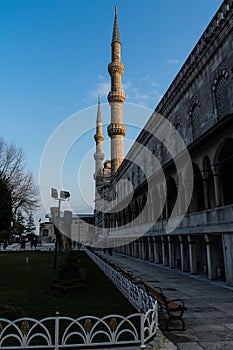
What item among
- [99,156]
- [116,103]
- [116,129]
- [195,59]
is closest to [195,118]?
[195,59]

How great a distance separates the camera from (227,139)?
1455 centimetres

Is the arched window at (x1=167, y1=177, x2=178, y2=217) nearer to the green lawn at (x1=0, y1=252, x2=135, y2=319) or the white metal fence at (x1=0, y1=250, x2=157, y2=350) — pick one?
the green lawn at (x1=0, y1=252, x2=135, y2=319)

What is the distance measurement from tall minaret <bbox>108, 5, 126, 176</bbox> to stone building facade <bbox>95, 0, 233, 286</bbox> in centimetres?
2674

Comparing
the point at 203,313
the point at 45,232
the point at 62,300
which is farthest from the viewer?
the point at 45,232

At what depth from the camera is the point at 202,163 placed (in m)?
17.0

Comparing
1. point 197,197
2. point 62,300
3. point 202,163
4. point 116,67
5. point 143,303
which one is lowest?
point 62,300

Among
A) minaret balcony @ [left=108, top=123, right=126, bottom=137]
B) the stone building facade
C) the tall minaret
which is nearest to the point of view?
the stone building facade

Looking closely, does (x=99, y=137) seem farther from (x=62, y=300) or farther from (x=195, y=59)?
(x=62, y=300)

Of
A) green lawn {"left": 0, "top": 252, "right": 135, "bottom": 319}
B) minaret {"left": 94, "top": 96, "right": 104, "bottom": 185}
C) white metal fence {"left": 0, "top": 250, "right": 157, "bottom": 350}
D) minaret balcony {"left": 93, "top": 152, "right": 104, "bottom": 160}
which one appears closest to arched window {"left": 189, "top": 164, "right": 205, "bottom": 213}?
green lawn {"left": 0, "top": 252, "right": 135, "bottom": 319}

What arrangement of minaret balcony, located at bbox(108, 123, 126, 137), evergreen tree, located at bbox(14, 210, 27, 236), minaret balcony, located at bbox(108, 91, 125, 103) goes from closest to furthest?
evergreen tree, located at bbox(14, 210, 27, 236)
minaret balcony, located at bbox(108, 91, 125, 103)
minaret balcony, located at bbox(108, 123, 126, 137)

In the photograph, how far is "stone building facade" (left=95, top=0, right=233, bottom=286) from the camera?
1537cm

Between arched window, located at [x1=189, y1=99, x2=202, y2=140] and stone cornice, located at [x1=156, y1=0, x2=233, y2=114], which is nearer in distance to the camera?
stone cornice, located at [x1=156, y1=0, x2=233, y2=114]

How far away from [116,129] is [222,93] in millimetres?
40135

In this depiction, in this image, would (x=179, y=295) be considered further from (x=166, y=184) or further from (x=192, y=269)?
(x=166, y=184)
